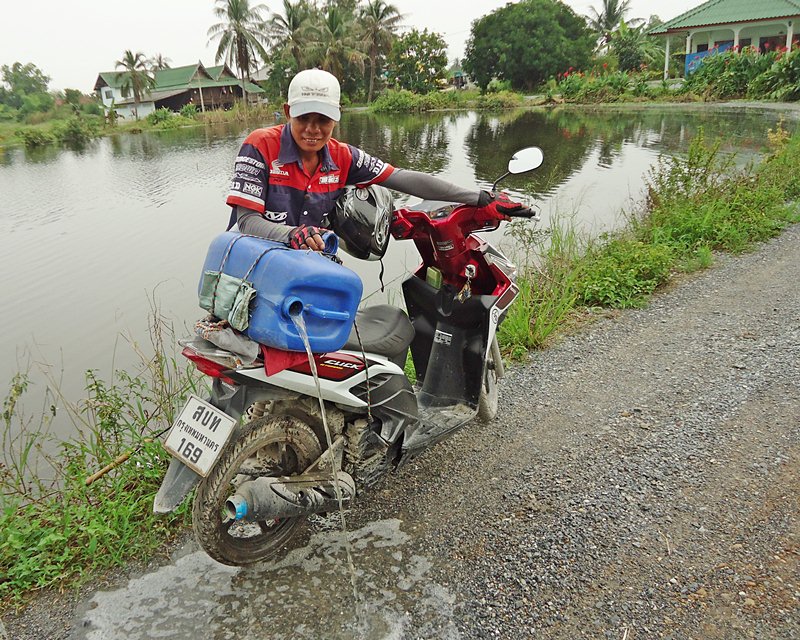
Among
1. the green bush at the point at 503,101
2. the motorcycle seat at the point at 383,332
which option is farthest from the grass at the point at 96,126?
the motorcycle seat at the point at 383,332

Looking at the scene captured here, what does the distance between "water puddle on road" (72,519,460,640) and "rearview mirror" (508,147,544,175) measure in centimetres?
167

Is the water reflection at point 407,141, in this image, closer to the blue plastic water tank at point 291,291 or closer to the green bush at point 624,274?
the green bush at point 624,274

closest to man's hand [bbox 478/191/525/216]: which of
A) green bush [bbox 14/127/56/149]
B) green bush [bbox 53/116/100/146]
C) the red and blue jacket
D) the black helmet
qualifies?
the black helmet

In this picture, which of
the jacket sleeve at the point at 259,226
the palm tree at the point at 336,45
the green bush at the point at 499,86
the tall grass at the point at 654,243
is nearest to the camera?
the jacket sleeve at the point at 259,226

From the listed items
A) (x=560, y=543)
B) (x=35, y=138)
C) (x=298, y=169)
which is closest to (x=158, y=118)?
(x=35, y=138)

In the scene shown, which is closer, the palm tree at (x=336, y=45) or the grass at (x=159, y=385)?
the grass at (x=159, y=385)

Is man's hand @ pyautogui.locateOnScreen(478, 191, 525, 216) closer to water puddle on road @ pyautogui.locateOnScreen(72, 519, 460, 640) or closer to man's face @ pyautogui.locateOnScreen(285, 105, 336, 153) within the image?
man's face @ pyautogui.locateOnScreen(285, 105, 336, 153)

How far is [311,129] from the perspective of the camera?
→ 7.80 feet

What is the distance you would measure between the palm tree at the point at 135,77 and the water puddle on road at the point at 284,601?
4911cm

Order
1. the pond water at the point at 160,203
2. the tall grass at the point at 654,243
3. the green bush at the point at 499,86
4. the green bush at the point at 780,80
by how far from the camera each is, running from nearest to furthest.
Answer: the tall grass at the point at 654,243, the pond water at the point at 160,203, the green bush at the point at 780,80, the green bush at the point at 499,86

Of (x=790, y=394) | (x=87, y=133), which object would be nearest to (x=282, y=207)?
(x=790, y=394)

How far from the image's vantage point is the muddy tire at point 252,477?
200cm

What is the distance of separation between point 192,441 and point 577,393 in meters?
2.33

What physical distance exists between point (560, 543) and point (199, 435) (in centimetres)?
142
